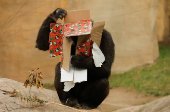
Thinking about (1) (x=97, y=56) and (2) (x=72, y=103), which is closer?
(1) (x=97, y=56)

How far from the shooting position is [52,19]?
3.98 meters

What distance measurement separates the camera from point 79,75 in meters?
3.59

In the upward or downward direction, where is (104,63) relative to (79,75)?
upward

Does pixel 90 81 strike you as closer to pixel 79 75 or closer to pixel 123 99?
pixel 79 75

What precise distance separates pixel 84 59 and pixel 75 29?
0.51 metres

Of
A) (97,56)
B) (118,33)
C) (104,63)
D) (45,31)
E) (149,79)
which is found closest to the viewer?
(97,56)

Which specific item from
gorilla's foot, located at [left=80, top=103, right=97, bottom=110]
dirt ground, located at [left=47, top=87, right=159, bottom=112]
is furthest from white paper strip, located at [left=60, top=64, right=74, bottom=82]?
dirt ground, located at [left=47, top=87, right=159, bottom=112]

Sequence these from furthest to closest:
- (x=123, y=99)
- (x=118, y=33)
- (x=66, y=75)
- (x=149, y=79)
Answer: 1. (x=118, y=33)
2. (x=149, y=79)
3. (x=123, y=99)
4. (x=66, y=75)

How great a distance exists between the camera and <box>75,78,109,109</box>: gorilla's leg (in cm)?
403

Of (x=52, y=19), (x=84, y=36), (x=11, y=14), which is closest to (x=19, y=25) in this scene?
(x=11, y=14)

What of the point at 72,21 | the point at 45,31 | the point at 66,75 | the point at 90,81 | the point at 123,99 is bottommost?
the point at 123,99

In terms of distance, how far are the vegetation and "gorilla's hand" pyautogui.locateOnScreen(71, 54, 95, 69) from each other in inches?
180

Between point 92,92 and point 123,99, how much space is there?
4070 mm

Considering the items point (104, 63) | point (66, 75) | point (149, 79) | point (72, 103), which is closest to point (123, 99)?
point (149, 79)
